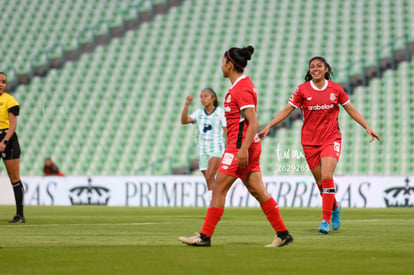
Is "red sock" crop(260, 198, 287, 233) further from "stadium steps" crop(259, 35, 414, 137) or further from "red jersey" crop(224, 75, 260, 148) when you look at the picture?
"stadium steps" crop(259, 35, 414, 137)

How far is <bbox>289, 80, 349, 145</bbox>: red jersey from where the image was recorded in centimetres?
1046

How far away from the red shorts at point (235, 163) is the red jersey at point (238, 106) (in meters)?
0.07

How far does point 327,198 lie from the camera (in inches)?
405

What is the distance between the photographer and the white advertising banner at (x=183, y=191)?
21.2 m

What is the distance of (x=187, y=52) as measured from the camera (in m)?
29.5

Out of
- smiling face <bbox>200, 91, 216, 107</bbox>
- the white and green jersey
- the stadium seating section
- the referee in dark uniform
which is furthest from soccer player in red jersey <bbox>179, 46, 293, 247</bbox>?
the stadium seating section

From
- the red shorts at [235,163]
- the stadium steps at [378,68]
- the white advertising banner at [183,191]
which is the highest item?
the stadium steps at [378,68]

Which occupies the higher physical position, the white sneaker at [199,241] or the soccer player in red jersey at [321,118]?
the soccer player in red jersey at [321,118]

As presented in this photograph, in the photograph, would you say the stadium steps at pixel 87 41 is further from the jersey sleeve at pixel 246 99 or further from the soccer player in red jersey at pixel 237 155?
the jersey sleeve at pixel 246 99

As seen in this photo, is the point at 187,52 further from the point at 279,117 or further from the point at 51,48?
the point at 279,117

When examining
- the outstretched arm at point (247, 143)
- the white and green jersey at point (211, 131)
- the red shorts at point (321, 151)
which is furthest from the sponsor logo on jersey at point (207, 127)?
the outstretched arm at point (247, 143)

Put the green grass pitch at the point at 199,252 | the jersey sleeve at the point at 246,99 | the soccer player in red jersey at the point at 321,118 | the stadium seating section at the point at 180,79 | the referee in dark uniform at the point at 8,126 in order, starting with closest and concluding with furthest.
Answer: the green grass pitch at the point at 199,252 < the jersey sleeve at the point at 246,99 < the soccer player in red jersey at the point at 321,118 < the referee in dark uniform at the point at 8,126 < the stadium seating section at the point at 180,79

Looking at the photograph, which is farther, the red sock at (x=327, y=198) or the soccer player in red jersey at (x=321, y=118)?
the soccer player in red jersey at (x=321, y=118)

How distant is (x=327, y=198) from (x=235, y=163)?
2826 mm
